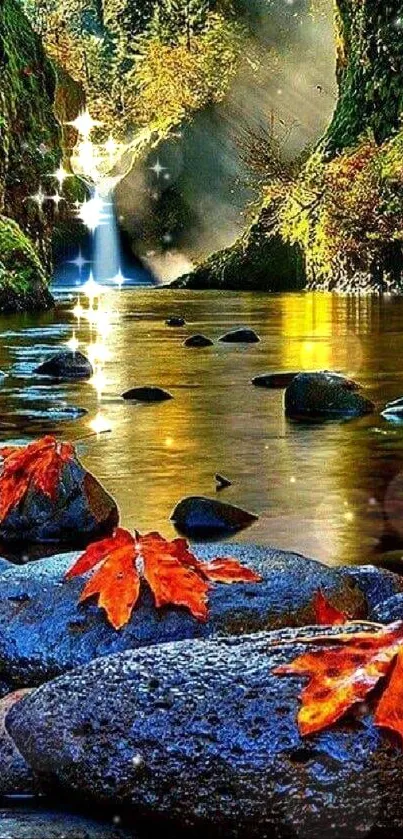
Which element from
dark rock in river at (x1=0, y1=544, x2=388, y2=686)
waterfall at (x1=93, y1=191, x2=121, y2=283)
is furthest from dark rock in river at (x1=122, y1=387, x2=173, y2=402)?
waterfall at (x1=93, y1=191, x2=121, y2=283)

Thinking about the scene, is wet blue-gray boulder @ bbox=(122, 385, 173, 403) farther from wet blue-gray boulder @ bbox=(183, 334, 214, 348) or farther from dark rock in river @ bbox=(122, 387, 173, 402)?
wet blue-gray boulder @ bbox=(183, 334, 214, 348)

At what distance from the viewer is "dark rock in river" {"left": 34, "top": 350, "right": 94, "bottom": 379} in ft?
56.3

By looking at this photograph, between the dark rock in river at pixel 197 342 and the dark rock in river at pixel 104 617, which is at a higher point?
the dark rock in river at pixel 104 617

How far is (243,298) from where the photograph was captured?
39.8 meters

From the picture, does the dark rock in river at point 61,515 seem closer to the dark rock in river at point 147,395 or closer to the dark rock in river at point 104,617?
the dark rock in river at point 104,617

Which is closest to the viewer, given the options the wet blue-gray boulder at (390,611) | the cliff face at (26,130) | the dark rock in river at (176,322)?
the wet blue-gray boulder at (390,611)

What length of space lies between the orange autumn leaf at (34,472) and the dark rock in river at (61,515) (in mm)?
26

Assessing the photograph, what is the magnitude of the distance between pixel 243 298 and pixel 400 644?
3659 centimetres

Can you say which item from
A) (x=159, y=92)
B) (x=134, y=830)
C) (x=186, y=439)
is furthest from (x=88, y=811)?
(x=159, y=92)

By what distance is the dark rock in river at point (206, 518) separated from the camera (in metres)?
7.72

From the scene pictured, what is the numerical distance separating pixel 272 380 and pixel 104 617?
11563 mm

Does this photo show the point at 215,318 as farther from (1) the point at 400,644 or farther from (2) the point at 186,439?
(1) the point at 400,644

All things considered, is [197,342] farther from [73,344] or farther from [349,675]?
[349,675]

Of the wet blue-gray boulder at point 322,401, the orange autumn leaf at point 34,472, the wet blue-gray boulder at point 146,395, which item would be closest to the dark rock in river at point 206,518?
the orange autumn leaf at point 34,472
